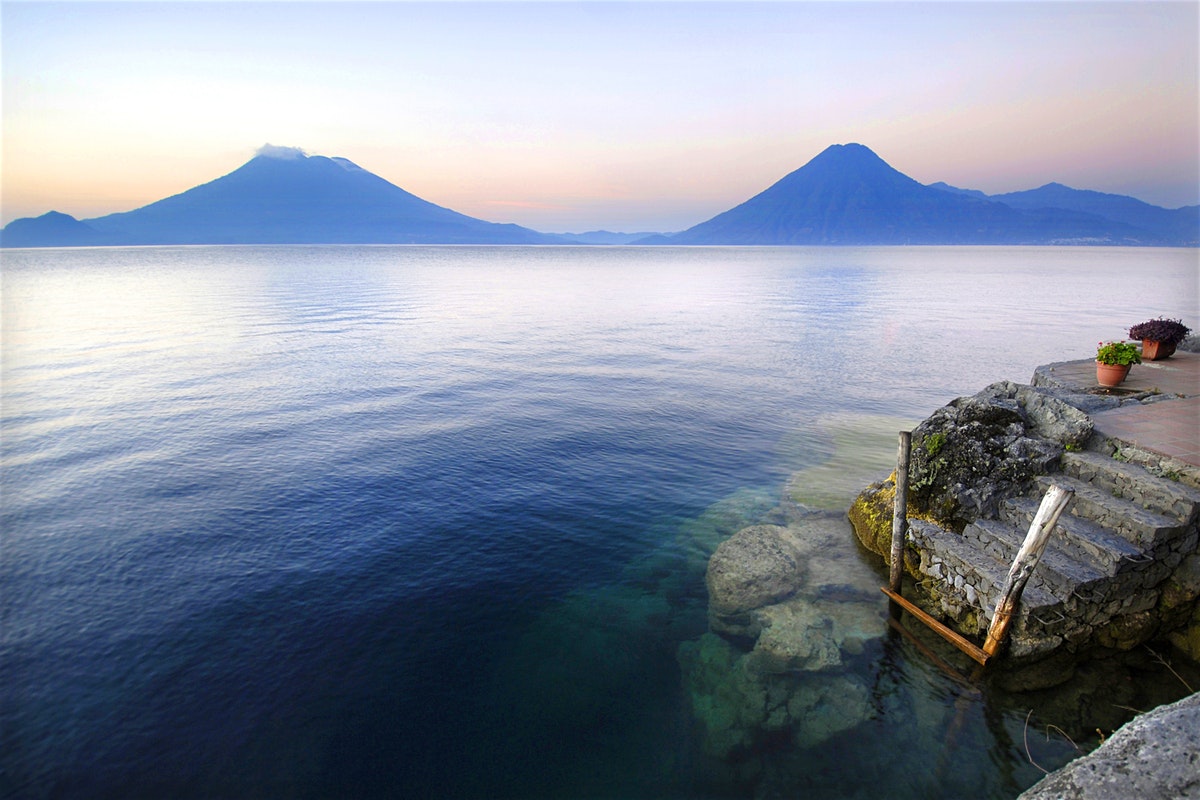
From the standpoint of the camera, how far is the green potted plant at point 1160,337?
21281mm

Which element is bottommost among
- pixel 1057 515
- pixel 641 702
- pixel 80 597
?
pixel 641 702

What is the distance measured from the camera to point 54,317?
57031mm

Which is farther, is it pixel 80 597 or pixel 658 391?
pixel 658 391

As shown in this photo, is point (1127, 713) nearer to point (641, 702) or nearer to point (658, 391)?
point (641, 702)

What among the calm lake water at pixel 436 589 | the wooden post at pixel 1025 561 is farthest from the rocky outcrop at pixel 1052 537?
the calm lake water at pixel 436 589

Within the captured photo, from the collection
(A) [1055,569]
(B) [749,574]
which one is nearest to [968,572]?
Answer: (A) [1055,569]

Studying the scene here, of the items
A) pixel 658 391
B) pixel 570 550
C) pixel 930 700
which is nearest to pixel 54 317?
pixel 658 391

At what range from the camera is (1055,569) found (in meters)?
11.3

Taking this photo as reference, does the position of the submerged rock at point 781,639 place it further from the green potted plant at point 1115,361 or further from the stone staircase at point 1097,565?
the green potted plant at point 1115,361

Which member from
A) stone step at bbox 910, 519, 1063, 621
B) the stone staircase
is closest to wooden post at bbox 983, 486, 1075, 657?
stone step at bbox 910, 519, 1063, 621

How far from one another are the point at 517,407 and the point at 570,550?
14.2 meters

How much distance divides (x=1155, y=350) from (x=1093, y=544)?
16109 mm

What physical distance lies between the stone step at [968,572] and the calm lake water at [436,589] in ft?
5.18

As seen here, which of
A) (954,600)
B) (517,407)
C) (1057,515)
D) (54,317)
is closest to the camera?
(1057,515)
